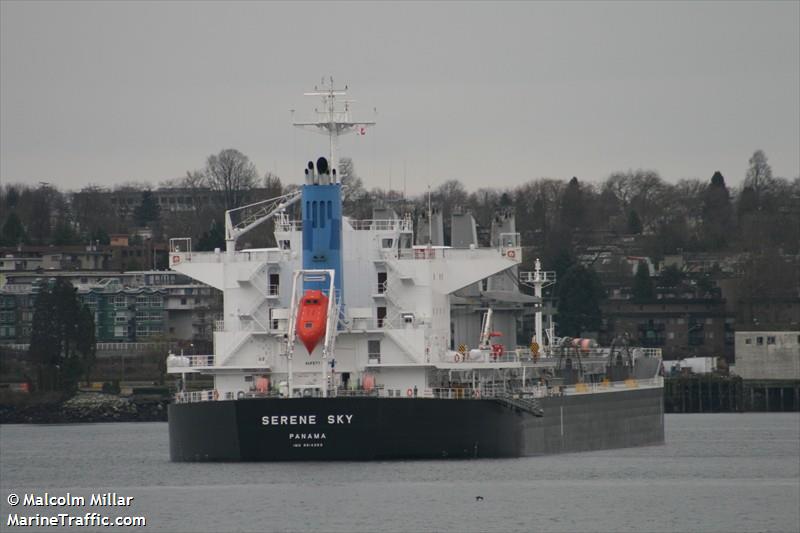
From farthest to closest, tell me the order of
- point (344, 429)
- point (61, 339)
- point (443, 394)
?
point (61, 339), point (443, 394), point (344, 429)

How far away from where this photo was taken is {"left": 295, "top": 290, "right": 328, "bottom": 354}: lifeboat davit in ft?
202

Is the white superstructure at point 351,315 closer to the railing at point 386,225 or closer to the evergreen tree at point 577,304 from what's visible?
the railing at point 386,225

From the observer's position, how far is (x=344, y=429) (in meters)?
60.3

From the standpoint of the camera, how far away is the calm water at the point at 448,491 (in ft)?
168

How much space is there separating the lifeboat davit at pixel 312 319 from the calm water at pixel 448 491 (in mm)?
3692

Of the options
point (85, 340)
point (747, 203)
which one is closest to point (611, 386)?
point (85, 340)

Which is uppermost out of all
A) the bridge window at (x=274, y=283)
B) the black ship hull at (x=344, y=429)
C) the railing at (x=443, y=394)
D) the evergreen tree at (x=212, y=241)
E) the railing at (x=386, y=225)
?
the evergreen tree at (x=212, y=241)

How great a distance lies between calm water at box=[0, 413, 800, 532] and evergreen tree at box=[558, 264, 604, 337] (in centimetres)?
5543

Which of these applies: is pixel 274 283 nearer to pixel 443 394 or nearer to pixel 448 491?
A: pixel 443 394

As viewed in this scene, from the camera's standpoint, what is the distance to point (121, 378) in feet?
408

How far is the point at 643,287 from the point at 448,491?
91.1m

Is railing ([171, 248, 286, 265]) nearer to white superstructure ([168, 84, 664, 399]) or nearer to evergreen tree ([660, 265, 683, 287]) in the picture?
white superstructure ([168, 84, 664, 399])

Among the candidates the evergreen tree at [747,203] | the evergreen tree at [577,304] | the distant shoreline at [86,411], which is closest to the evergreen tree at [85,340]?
the distant shoreline at [86,411]

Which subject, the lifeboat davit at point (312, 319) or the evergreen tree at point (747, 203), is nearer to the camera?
the lifeboat davit at point (312, 319)
